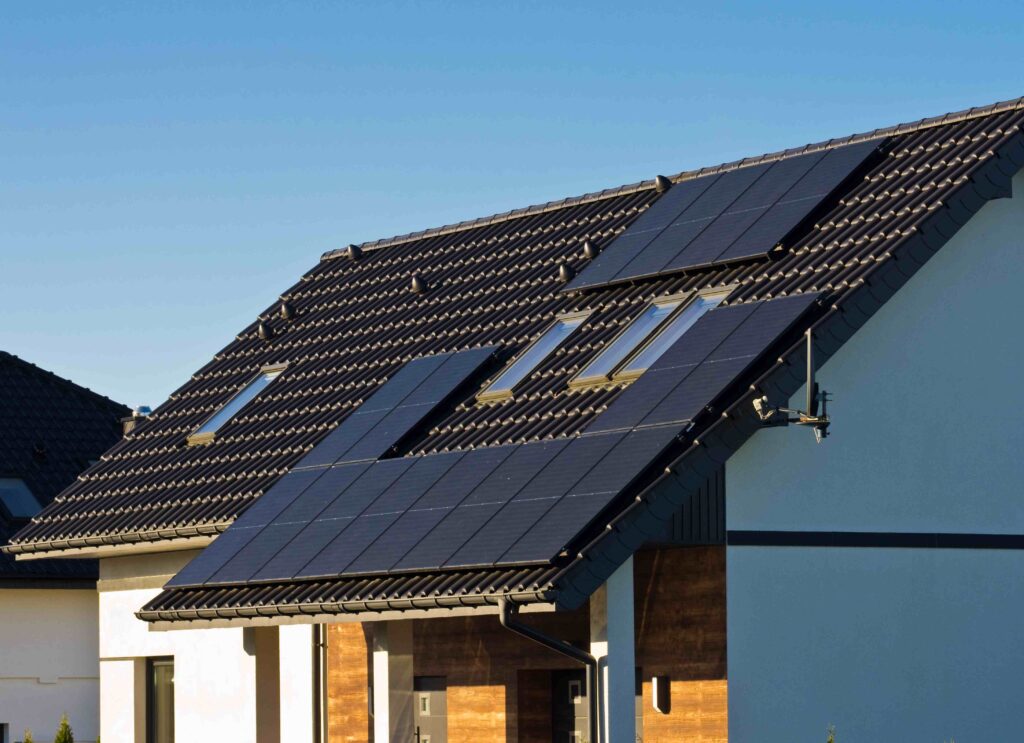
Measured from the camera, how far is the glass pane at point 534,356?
22.6 metres

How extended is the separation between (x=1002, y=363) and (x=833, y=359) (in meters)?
2.41

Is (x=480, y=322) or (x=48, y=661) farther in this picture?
(x=48, y=661)

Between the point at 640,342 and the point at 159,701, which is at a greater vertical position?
the point at 640,342

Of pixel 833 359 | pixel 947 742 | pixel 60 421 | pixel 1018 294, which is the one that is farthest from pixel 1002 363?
pixel 60 421

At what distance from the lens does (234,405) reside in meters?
27.0

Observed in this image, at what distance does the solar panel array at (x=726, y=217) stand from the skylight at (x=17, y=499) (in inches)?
625

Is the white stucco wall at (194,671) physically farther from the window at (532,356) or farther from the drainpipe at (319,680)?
the window at (532,356)

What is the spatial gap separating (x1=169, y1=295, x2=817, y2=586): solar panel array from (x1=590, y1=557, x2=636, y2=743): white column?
37.1 inches

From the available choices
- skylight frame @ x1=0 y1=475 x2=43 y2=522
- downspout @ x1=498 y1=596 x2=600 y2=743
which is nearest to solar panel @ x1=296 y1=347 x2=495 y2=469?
downspout @ x1=498 y1=596 x2=600 y2=743

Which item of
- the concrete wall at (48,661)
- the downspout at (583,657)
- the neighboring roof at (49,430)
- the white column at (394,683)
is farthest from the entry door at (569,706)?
the neighboring roof at (49,430)

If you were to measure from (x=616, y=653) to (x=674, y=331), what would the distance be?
3897 mm

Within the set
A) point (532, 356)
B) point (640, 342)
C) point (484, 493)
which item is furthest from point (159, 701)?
point (640, 342)

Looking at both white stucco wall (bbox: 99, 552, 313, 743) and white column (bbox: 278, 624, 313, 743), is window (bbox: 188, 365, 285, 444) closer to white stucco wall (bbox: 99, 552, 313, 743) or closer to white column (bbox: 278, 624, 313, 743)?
white stucco wall (bbox: 99, 552, 313, 743)

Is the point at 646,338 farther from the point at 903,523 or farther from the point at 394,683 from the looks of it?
the point at 394,683
